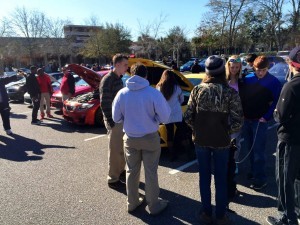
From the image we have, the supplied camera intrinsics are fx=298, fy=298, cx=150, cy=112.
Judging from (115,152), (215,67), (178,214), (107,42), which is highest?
(107,42)

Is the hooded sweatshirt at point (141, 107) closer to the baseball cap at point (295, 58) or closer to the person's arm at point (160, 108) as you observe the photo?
the person's arm at point (160, 108)

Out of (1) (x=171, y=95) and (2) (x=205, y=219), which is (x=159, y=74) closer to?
(1) (x=171, y=95)

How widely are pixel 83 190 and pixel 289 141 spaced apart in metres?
2.99

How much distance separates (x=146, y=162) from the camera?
360cm

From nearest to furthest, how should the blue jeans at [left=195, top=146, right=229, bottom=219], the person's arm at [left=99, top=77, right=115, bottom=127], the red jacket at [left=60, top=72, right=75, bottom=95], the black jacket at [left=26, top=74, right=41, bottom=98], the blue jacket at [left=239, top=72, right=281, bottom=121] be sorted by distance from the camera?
the blue jeans at [left=195, top=146, right=229, bottom=219] → the blue jacket at [left=239, top=72, right=281, bottom=121] → the person's arm at [left=99, top=77, right=115, bottom=127] → the black jacket at [left=26, top=74, right=41, bottom=98] → the red jacket at [left=60, top=72, right=75, bottom=95]

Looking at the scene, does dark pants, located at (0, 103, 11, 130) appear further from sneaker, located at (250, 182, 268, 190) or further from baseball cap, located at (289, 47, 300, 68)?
baseball cap, located at (289, 47, 300, 68)

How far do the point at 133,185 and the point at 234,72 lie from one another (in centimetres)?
212

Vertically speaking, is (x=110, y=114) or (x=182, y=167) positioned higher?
(x=110, y=114)

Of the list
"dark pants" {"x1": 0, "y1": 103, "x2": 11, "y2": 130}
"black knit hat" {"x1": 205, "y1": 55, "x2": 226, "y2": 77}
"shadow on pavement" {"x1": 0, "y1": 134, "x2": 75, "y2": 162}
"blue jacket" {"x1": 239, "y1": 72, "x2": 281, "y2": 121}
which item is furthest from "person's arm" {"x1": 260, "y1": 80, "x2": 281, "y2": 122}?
"dark pants" {"x1": 0, "y1": 103, "x2": 11, "y2": 130}

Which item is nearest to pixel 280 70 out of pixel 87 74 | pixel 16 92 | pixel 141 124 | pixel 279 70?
pixel 279 70

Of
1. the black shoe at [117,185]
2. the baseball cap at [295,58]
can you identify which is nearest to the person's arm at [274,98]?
the baseball cap at [295,58]

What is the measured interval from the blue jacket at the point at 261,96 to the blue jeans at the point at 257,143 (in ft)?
0.47

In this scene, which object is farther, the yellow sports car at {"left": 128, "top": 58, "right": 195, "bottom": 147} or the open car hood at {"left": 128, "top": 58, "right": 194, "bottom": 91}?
the open car hood at {"left": 128, "top": 58, "right": 194, "bottom": 91}

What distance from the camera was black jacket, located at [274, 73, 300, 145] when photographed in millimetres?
2898
